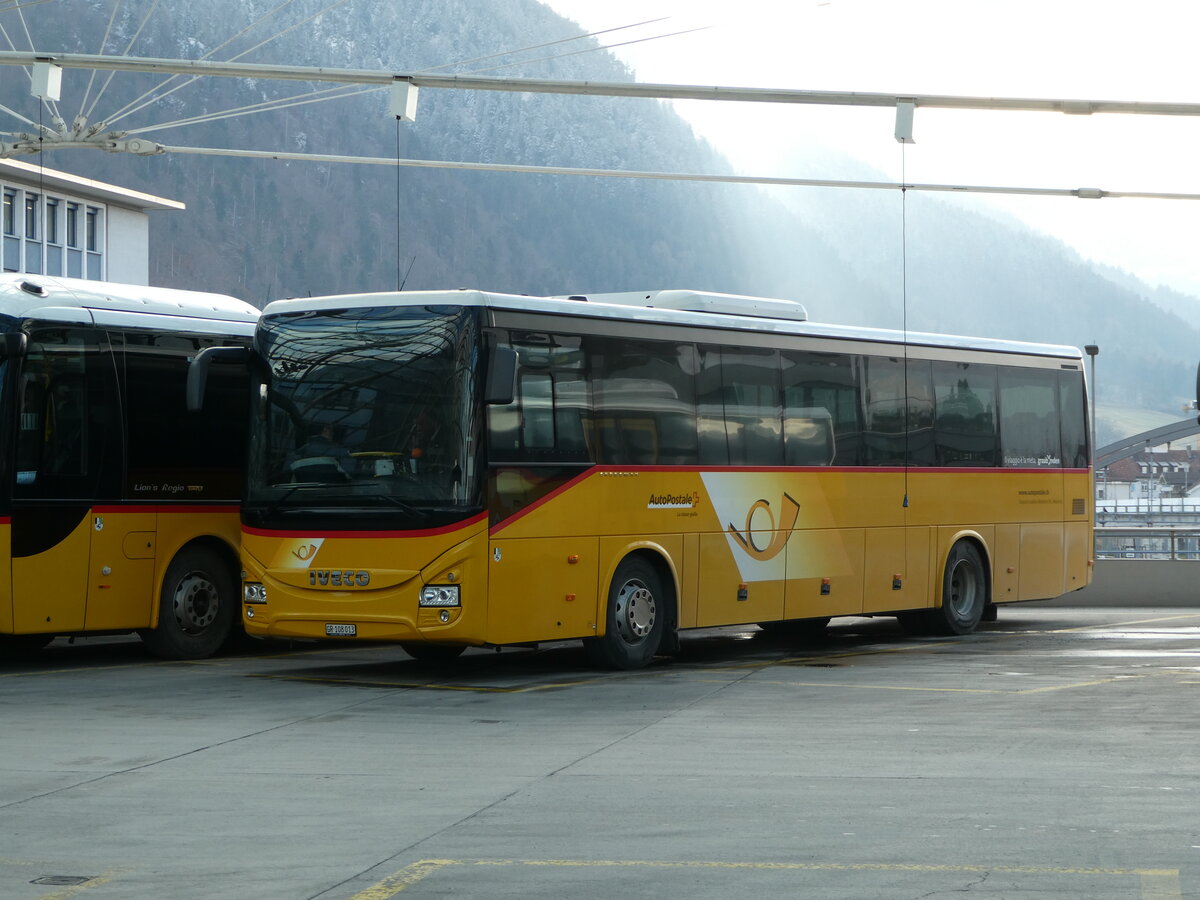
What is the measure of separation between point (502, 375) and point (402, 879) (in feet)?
24.9

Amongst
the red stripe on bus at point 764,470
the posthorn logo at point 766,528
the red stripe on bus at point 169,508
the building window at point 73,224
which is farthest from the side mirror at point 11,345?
the building window at point 73,224

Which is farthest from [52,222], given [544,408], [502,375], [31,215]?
[502,375]

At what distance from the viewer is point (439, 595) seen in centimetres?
1422

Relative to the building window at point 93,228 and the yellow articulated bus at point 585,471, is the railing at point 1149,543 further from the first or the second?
the building window at point 93,228

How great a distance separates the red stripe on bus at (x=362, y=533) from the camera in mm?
14180

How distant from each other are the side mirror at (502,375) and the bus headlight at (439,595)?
1.51 metres

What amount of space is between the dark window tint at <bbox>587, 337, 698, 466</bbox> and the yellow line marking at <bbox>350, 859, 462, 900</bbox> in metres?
8.33

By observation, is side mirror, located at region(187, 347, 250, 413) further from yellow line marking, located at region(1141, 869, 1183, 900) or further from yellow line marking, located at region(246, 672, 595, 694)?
yellow line marking, located at region(1141, 869, 1183, 900)

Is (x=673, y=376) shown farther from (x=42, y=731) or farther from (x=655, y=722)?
(x=42, y=731)

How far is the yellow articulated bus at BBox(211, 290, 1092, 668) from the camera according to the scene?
14312 mm

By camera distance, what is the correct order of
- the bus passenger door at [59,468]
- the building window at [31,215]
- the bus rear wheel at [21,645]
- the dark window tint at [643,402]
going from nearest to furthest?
1. the bus passenger door at [59,468]
2. the dark window tint at [643,402]
3. the bus rear wheel at [21,645]
4. the building window at [31,215]

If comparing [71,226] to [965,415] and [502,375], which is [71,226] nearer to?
[965,415]

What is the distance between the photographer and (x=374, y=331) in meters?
14.7

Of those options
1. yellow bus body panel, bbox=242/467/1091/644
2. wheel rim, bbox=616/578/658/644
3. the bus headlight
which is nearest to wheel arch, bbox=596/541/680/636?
yellow bus body panel, bbox=242/467/1091/644
